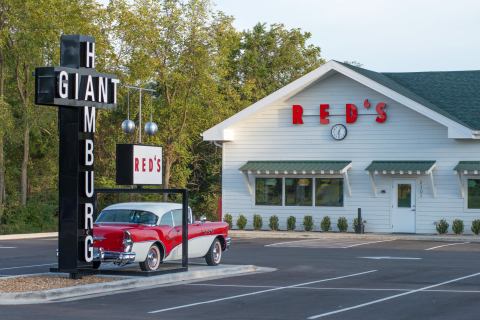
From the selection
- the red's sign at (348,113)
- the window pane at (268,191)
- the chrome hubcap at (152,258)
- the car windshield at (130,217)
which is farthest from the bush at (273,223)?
the chrome hubcap at (152,258)

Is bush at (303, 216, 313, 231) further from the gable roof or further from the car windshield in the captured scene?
the car windshield

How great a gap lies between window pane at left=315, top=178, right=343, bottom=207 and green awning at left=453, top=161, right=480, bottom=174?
16.9 feet

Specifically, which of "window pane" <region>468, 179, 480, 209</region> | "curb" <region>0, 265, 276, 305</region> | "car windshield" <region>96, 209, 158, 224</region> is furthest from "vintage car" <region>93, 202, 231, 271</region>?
"window pane" <region>468, 179, 480, 209</region>

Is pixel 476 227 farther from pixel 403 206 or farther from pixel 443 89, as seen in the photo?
pixel 443 89

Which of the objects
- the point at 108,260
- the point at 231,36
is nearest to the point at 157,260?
the point at 108,260

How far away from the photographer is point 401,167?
39312mm

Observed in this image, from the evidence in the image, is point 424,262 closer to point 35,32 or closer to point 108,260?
point 108,260

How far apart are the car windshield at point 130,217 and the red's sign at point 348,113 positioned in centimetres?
1949

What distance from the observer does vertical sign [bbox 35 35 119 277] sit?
20078 millimetres

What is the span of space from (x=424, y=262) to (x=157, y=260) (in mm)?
8179

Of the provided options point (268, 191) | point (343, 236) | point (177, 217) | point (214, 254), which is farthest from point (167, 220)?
point (268, 191)

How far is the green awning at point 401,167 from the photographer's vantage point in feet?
127

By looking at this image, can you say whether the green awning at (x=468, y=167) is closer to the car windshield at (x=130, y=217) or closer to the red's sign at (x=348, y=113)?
the red's sign at (x=348, y=113)

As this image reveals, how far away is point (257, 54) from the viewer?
6769 cm
